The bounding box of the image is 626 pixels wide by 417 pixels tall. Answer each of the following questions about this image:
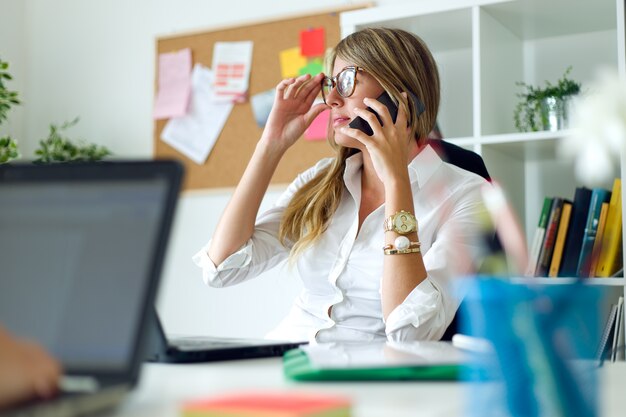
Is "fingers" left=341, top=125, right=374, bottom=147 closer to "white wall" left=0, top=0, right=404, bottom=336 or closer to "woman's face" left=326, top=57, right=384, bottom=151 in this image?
"woman's face" left=326, top=57, right=384, bottom=151

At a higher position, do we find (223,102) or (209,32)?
(209,32)

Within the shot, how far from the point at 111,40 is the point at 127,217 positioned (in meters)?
2.95

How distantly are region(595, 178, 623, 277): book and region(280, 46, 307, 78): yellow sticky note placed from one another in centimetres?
121

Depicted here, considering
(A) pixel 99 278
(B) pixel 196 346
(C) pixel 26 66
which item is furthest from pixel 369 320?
(C) pixel 26 66

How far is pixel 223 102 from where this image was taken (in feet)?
9.89

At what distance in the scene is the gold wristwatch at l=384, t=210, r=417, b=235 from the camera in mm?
1512

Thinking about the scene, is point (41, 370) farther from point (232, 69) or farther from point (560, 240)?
point (232, 69)

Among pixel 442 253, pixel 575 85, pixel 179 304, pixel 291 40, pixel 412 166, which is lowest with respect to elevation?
pixel 179 304

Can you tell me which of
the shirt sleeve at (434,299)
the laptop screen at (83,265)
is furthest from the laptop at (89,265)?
the shirt sleeve at (434,299)

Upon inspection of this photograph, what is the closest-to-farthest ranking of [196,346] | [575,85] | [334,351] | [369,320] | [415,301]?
[334,351]
[196,346]
[415,301]
[369,320]
[575,85]

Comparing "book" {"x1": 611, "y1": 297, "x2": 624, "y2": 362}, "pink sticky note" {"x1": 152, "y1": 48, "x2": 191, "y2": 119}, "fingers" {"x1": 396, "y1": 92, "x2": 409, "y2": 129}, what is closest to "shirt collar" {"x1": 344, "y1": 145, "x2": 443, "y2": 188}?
"fingers" {"x1": 396, "y1": 92, "x2": 409, "y2": 129}

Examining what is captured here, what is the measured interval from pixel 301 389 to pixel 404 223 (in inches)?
33.1

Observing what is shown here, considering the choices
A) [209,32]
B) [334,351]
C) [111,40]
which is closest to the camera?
[334,351]

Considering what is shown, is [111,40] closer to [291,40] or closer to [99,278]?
[291,40]
